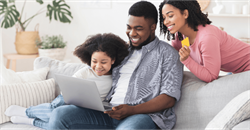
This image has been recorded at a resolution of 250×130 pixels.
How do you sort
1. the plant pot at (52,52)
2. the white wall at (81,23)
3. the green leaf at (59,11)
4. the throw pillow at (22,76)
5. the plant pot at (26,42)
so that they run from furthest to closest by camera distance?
the white wall at (81,23) < the green leaf at (59,11) < the plant pot at (26,42) < the plant pot at (52,52) < the throw pillow at (22,76)

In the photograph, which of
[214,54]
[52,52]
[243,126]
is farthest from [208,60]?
[52,52]

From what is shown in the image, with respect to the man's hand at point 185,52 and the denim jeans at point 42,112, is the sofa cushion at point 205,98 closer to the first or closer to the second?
the man's hand at point 185,52

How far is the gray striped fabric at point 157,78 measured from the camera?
135 cm

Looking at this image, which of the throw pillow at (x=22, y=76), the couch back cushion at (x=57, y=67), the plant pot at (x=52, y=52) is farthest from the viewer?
the plant pot at (x=52, y=52)

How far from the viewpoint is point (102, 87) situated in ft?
5.10

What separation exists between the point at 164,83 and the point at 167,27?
0.35 metres

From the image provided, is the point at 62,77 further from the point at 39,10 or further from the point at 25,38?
the point at 39,10

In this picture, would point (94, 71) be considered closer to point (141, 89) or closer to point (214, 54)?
point (141, 89)

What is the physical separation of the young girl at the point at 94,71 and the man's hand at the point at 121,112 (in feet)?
0.97

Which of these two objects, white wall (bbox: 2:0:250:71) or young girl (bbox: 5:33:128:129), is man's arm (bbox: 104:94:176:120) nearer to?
young girl (bbox: 5:33:128:129)

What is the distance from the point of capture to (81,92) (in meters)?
1.28

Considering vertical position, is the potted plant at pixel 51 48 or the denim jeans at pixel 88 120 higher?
the potted plant at pixel 51 48

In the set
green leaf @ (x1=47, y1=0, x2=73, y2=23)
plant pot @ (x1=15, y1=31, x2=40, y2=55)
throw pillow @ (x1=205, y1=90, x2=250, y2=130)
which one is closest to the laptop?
throw pillow @ (x1=205, y1=90, x2=250, y2=130)

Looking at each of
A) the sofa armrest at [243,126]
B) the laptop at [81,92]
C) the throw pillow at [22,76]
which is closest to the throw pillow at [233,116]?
the sofa armrest at [243,126]
